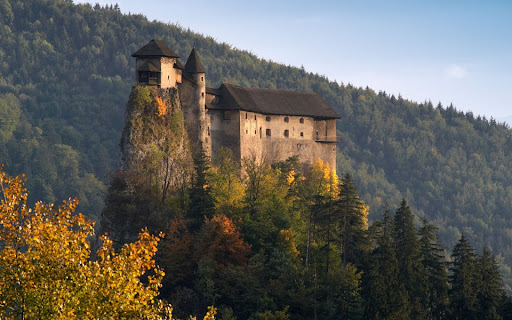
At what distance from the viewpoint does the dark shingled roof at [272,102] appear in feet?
333

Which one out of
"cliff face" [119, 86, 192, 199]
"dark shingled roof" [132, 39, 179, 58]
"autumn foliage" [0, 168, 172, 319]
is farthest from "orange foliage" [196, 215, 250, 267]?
"autumn foliage" [0, 168, 172, 319]

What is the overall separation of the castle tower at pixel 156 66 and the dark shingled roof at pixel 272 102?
6866 mm

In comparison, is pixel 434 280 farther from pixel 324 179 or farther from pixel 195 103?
pixel 195 103

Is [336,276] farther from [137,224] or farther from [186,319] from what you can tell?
[137,224]

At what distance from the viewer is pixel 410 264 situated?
82.6 m

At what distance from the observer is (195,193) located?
91.5 m

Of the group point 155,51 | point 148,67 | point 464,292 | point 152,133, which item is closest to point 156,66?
point 148,67

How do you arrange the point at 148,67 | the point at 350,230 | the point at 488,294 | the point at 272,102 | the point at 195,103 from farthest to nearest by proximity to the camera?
the point at 272,102 → the point at 195,103 → the point at 148,67 → the point at 350,230 → the point at 488,294

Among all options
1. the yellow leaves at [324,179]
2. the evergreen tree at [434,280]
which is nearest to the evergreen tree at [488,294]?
the evergreen tree at [434,280]

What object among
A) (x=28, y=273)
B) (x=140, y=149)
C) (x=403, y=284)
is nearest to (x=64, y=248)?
(x=28, y=273)

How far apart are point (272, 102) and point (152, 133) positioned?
18.6m

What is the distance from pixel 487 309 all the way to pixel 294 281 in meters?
15.5

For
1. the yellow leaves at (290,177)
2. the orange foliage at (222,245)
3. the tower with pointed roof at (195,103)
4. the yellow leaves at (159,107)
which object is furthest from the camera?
the yellow leaves at (290,177)

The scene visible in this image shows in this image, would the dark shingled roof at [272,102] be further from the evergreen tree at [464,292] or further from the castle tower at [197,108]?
the evergreen tree at [464,292]
